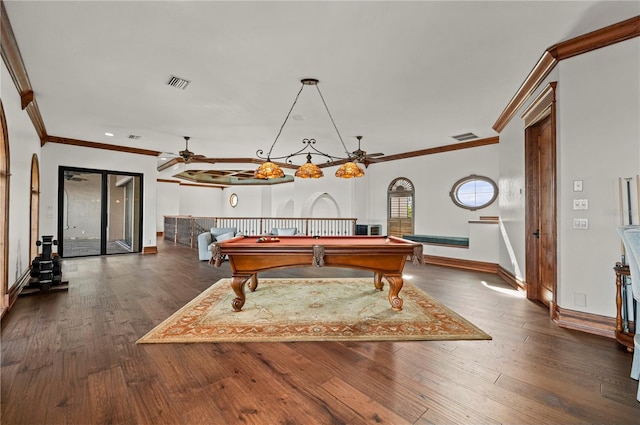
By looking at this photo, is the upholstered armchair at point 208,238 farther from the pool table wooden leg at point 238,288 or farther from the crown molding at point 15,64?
the crown molding at point 15,64

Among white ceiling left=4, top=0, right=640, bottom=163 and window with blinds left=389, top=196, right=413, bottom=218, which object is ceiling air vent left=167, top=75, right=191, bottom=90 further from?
window with blinds left=389, top=196, right=413, bottom=218

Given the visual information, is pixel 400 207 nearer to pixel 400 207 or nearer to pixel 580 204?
pixel 400 207

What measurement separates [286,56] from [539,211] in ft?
12.6

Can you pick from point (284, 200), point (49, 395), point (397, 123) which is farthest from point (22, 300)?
point (284, 200)

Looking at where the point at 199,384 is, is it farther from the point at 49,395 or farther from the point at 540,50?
the point at 540,50

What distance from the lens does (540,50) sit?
2975 mm

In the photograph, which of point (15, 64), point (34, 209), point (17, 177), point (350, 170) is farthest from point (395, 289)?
point (34, 209)

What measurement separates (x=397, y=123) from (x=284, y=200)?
26.6 ft

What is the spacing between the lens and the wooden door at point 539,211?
3.57 metres

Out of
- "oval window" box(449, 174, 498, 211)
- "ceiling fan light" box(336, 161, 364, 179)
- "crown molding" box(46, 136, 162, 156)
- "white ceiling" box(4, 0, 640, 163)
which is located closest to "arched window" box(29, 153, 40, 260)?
"white ceiling" box(4, 0, 640, 163)

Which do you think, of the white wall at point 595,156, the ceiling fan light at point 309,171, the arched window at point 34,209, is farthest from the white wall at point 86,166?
the white wall at point 595,156

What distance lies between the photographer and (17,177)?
12.4 feet

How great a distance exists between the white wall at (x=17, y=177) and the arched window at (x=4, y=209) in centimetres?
21

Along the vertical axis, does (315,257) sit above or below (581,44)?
below
